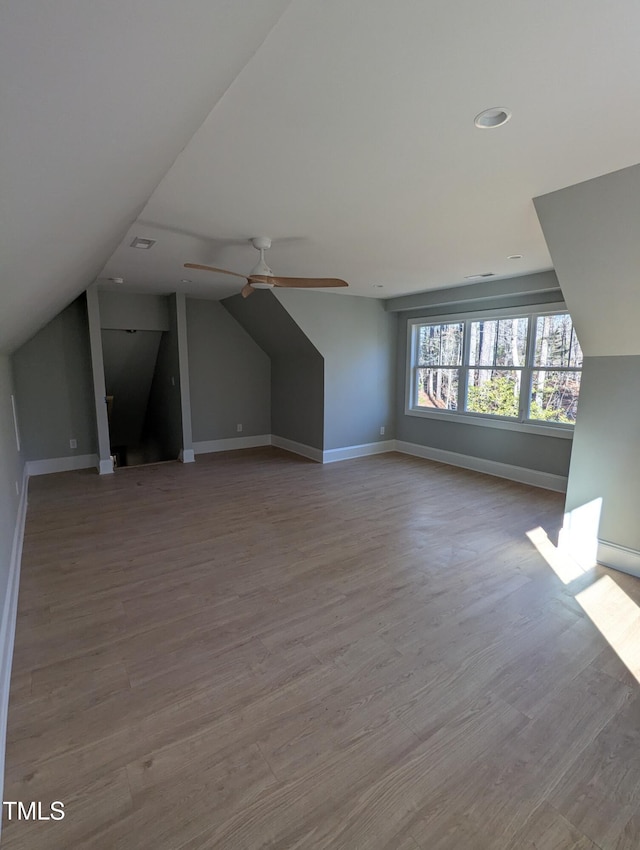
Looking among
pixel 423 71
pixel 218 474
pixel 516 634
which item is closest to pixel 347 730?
pixel 516 634

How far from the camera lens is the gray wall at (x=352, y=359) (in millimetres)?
5500

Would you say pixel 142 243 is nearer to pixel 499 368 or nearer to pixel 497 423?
pixel 499 368

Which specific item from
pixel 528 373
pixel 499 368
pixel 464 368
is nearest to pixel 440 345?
pixel 464 368

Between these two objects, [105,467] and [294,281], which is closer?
[294,281]

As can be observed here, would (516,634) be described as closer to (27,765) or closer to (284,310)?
(27,765)

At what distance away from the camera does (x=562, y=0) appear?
1.09 metres

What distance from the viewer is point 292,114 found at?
5.22ft

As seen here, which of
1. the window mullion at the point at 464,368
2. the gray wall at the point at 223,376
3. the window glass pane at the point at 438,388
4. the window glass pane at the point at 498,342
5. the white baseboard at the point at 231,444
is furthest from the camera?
the white baseboard at the point at 231,444

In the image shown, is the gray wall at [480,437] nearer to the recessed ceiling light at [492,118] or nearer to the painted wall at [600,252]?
the painted wall at [600,252]

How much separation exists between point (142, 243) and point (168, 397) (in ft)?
11.6

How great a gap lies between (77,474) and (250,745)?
462 centimetres

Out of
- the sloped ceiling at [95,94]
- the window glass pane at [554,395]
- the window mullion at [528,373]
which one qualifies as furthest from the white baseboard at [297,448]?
the sloped ceiling at [95,94]

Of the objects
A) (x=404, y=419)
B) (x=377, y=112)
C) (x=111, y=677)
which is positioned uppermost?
(x=377, y=112)

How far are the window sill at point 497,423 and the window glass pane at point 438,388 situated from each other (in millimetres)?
127
